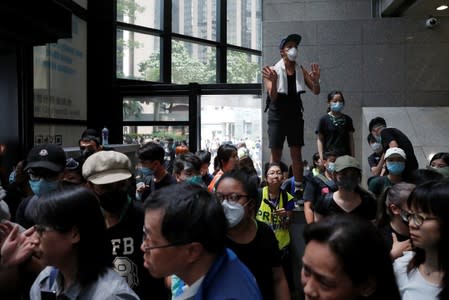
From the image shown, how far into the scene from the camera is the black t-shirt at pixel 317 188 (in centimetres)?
423

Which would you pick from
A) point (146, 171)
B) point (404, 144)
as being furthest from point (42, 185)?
point (404, 144)

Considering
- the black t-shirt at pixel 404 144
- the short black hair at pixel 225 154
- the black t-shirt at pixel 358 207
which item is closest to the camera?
the black t-shirt at pixel 358 207

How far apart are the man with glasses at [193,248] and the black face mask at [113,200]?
1.05m

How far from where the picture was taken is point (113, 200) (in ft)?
8.91

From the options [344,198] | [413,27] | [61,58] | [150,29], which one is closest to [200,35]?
[150,29]

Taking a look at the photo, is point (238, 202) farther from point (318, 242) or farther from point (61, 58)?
point (61, 58)

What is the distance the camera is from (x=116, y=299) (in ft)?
5.91

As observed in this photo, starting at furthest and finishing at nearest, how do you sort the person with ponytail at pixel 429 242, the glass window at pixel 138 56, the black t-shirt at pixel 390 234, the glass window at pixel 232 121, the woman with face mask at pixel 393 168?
the glass window at pixel 138 56, the glass window at pixel 232 121, the woman with face mask at pixel 393 168, the black t-shirt at pixel 390 234, the person with ponytail at pixel 429 242

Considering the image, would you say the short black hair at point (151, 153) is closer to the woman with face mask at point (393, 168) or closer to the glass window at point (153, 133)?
the woman with face mask at point (393, 168)

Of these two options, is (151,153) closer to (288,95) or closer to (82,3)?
(288,95)

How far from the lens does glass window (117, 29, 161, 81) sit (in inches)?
564

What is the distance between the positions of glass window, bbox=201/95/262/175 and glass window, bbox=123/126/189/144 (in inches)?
23.7

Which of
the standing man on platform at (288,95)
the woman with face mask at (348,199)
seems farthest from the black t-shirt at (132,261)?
the standing man on platform at (288,95)

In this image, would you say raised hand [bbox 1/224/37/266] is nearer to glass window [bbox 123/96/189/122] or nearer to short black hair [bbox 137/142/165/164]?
short black hair [bbox 137/142/165/164]
